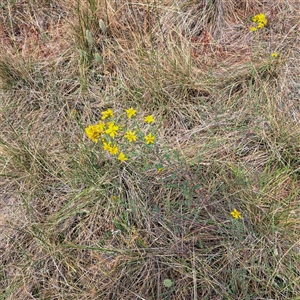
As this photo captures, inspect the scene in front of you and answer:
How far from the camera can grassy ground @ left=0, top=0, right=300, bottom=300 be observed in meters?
1.48

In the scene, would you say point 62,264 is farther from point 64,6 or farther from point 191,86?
point 64,6

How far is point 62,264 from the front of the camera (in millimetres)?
1574

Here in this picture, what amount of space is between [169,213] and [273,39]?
125 cm

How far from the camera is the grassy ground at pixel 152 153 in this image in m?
1.48

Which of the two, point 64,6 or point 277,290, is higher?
point 64,6

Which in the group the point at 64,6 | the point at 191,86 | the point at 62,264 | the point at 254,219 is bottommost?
the point at 62,264

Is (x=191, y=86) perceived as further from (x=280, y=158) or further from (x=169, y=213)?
(x=169, y=213)

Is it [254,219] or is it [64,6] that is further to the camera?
[64,6]

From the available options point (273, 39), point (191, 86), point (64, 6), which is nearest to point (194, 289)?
point (191, 86)

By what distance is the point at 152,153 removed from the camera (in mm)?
1743

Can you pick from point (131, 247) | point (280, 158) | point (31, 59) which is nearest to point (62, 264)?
point (131, 247)

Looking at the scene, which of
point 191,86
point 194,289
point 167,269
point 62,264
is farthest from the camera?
point 191,86

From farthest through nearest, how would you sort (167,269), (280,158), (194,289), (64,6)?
(64,6) → (280,158) → (167,269) → (194,289)

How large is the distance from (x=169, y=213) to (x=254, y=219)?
0.36 m
